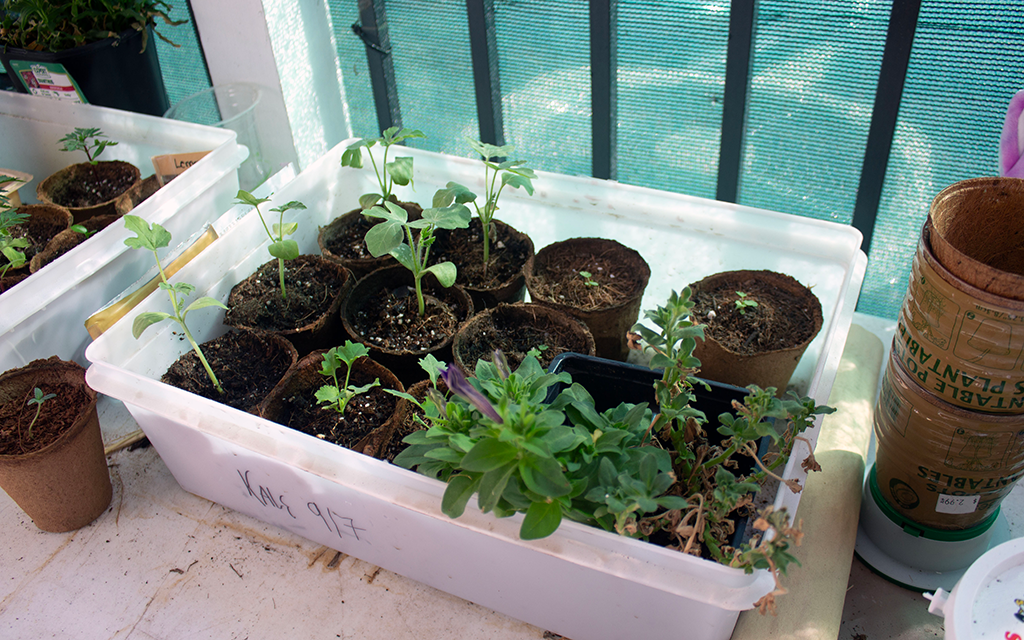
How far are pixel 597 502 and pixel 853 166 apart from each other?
117 cm

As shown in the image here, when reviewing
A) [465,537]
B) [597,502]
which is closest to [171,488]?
[465,537]

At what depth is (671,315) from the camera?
0.90m

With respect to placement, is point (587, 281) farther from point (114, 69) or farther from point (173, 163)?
point (114, 69)

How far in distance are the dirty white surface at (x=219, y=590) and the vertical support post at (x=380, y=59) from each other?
1.24 m

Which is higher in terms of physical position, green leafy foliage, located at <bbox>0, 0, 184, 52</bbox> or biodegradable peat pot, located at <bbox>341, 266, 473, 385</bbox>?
green leafy foliage, located at <bbox>0, 0, 184, 52</bbox>

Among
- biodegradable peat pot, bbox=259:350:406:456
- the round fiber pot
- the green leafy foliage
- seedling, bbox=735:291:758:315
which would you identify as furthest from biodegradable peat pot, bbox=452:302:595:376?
the green leafy foliage

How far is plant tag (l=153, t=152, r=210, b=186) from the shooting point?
1668 millimetres

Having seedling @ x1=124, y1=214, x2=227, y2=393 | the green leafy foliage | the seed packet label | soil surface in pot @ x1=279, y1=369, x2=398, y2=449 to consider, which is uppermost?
the green leafy foliage

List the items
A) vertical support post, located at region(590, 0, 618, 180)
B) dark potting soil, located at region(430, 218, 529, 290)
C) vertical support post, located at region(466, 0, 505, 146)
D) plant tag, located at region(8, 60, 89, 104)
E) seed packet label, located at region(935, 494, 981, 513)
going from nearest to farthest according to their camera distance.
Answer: seed packet label, located at region(935, 494, 981, 513), dark potting soil, located at region(430, 218, 529, 290), vertical support post, located at region(590, 0, 618, 180), vertical support post, located at region(466, 0, 505, 146), plant tag, located at region(8, 60, 89, 104)

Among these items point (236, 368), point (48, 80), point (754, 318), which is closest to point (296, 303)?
point (236, 368)

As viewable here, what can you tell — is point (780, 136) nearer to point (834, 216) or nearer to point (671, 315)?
point (834, 216)

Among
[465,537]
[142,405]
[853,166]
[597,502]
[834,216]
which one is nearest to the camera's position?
[597,502]

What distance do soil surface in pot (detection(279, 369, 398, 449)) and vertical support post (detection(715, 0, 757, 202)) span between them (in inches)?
40.9

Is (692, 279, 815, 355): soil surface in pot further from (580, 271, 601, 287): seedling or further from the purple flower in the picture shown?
the purple flower
